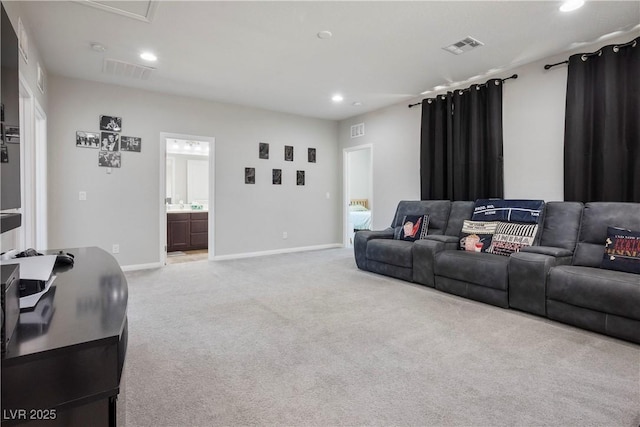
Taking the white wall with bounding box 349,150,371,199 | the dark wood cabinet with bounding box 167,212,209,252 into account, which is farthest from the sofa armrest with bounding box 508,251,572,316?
the white wall with bounding box 349,150,371,199

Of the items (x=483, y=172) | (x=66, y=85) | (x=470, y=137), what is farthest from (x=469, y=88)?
(x=66, y=85)

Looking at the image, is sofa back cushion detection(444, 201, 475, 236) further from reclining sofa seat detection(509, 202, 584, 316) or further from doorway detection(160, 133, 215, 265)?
doorway detection(160, 133, 215, 265)

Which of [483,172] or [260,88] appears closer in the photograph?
[483,172]

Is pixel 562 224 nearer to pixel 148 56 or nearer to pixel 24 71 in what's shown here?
pixel 148 56

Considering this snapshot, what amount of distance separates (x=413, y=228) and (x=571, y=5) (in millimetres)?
2730

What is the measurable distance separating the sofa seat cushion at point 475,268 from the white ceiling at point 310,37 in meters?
2.15

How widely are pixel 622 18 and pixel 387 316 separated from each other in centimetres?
330

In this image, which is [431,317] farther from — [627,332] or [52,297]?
[52,297]

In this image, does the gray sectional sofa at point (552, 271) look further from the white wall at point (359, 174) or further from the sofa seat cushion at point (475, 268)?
the white wall at point (359, 174)

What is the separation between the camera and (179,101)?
17.1ft

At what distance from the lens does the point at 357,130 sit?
6535mm

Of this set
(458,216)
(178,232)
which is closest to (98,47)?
(178,232)

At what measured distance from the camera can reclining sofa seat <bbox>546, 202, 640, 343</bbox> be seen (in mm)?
2414

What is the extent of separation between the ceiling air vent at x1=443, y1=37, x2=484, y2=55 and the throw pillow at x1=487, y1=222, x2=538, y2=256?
6.22ft
